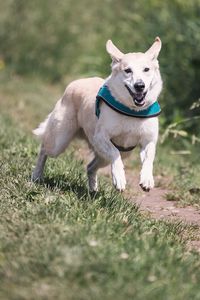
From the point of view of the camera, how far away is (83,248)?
4328 mm

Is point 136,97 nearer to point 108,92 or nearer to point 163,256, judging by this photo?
point 108,92

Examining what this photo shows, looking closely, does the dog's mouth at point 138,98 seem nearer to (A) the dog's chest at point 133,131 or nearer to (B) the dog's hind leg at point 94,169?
(A) the dog's chest at point 133,131

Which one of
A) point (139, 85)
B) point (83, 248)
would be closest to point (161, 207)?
point (139, 85)

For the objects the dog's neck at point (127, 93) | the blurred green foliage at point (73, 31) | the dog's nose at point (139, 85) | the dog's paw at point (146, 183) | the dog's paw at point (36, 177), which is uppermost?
the dog's nose at point (139, 85)

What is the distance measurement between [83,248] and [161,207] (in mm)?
2737

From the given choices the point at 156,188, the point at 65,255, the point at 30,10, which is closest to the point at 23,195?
the point at 65,255

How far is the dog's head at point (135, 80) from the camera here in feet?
19.1

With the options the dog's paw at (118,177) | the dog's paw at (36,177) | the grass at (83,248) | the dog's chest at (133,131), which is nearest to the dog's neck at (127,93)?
the dog's chest at (133,131)

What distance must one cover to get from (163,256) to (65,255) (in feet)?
2.02

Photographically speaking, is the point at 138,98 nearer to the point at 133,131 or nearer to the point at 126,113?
the point at 126,113

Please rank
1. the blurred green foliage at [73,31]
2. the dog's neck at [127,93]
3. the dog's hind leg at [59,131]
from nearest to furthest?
the dog's neck at [127,93]
the dog's hind leg at [59,131]
the blurred green foliage at [73,31]

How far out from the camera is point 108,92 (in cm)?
610

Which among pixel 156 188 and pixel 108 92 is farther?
pixel 156 188

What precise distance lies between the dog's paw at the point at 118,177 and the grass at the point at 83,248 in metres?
0.11
